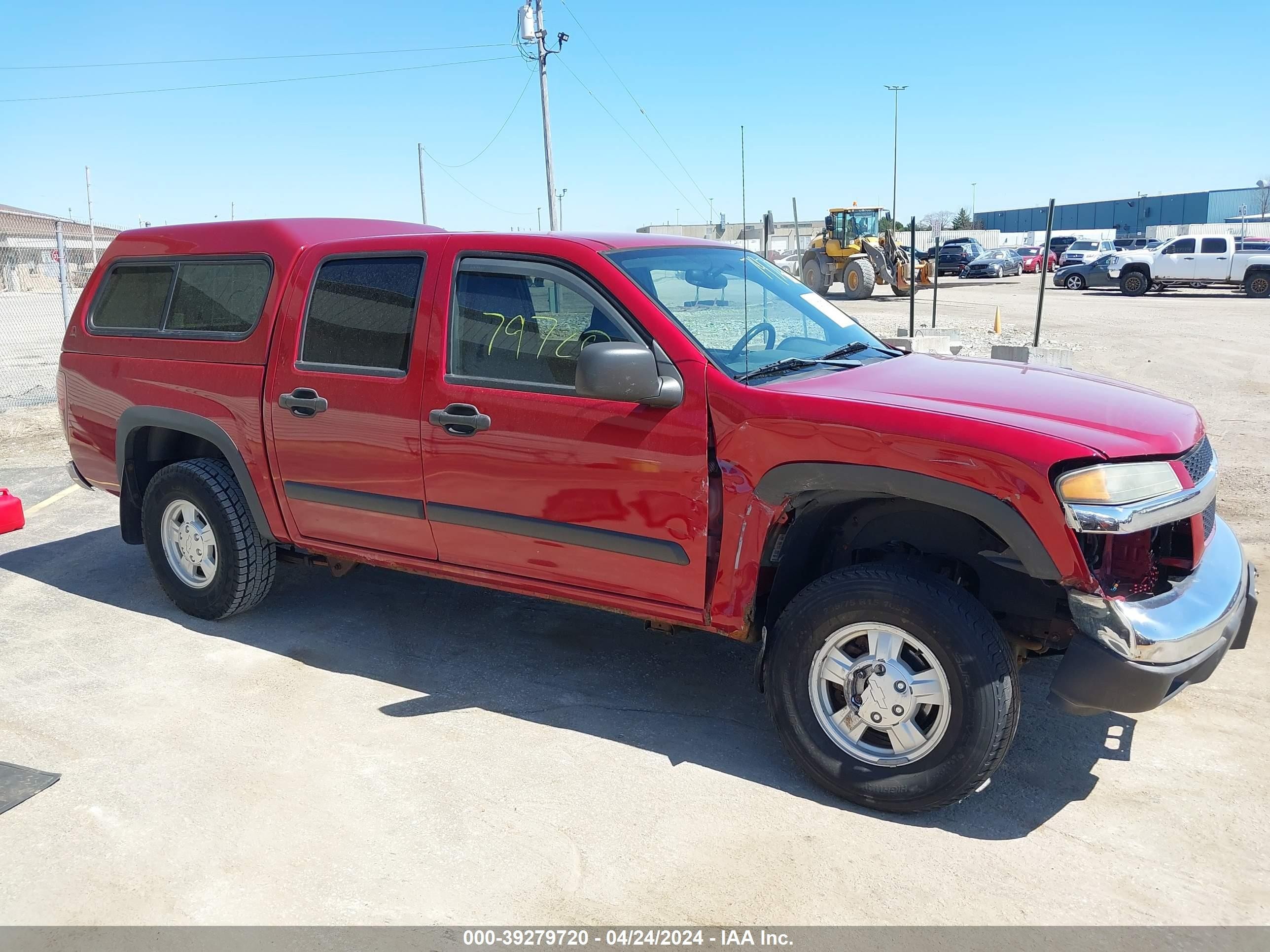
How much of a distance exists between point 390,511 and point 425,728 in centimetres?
97

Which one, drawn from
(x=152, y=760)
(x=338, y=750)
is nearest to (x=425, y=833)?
(x=338, y=750)

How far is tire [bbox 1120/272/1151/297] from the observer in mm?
30625

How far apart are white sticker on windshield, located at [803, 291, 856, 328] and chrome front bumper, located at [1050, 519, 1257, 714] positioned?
1872 mm

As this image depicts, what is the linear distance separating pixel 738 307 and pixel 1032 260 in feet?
164

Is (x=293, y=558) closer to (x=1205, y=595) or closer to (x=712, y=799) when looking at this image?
(x=712, y=799)

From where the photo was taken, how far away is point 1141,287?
30.7 meters

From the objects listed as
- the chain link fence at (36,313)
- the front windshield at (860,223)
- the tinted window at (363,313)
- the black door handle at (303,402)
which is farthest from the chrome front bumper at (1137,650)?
the front windshield at (860,223)

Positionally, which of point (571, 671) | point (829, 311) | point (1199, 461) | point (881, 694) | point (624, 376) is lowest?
point (571, 671)

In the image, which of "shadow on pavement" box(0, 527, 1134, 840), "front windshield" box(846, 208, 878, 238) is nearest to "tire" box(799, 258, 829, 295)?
"front windshield" box(846, 208, 878, 238)

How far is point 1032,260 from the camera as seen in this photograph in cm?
4953

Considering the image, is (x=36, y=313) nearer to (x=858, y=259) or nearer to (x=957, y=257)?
(x=858, y=259)

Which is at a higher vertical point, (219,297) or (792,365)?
(219,297)

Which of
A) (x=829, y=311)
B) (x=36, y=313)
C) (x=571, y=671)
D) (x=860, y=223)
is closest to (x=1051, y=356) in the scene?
(x=829, y=311)

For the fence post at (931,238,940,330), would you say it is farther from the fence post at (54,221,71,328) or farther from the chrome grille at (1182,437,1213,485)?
the fence post at (54,221,71,328)
